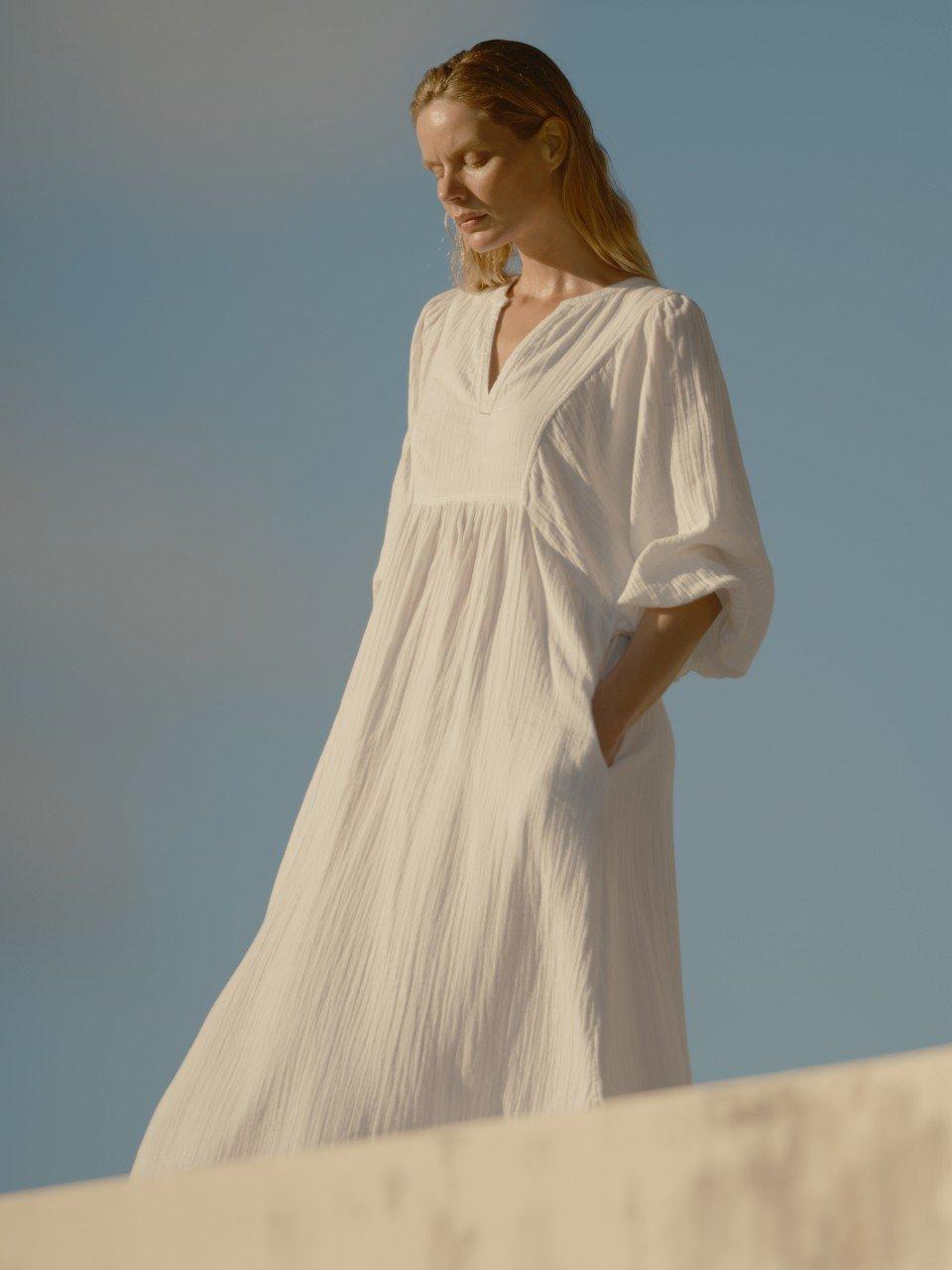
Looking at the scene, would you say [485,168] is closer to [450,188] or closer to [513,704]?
[450,188]

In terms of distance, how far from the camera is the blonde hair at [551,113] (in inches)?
57.4

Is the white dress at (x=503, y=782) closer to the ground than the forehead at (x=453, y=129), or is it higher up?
closer to the ground

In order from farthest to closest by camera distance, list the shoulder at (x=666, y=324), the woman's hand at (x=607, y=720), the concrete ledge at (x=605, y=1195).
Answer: the shoulder at (x=666, y=324) < the woman's hand at (x=607, y=720) < the concrete ledge at (x=605, y=1195)

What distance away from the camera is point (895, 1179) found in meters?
0.27

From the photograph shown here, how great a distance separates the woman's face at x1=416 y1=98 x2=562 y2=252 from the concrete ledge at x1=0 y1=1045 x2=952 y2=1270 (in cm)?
121

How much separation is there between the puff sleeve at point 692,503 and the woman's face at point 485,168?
14 cm

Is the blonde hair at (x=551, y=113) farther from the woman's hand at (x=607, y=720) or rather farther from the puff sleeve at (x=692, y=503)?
the woman's hand at (x=607, y=720)

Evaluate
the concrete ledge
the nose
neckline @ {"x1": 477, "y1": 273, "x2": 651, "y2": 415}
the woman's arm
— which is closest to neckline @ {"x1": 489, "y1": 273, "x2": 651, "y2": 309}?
neckline @ {"x1": 477, "y1": 273, "x2": 651, "y2": 415}

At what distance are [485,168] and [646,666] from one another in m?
0.42

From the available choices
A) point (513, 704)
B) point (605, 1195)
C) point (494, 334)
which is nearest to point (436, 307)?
point (494, 334)

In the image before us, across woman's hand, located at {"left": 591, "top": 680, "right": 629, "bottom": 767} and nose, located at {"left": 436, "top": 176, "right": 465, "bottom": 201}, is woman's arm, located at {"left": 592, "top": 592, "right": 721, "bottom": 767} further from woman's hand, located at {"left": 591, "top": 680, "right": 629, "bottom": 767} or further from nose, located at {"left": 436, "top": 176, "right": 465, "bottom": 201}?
nose, located at {"left": 436, "top": 176, "right": 465, "bottom": 201}

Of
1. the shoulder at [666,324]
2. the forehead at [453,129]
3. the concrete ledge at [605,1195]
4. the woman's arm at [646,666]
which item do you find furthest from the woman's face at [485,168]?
the concrete ledge at [605,1195]

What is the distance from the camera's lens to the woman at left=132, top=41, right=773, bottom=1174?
46.7 inches

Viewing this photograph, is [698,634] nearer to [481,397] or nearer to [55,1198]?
[481,397]
